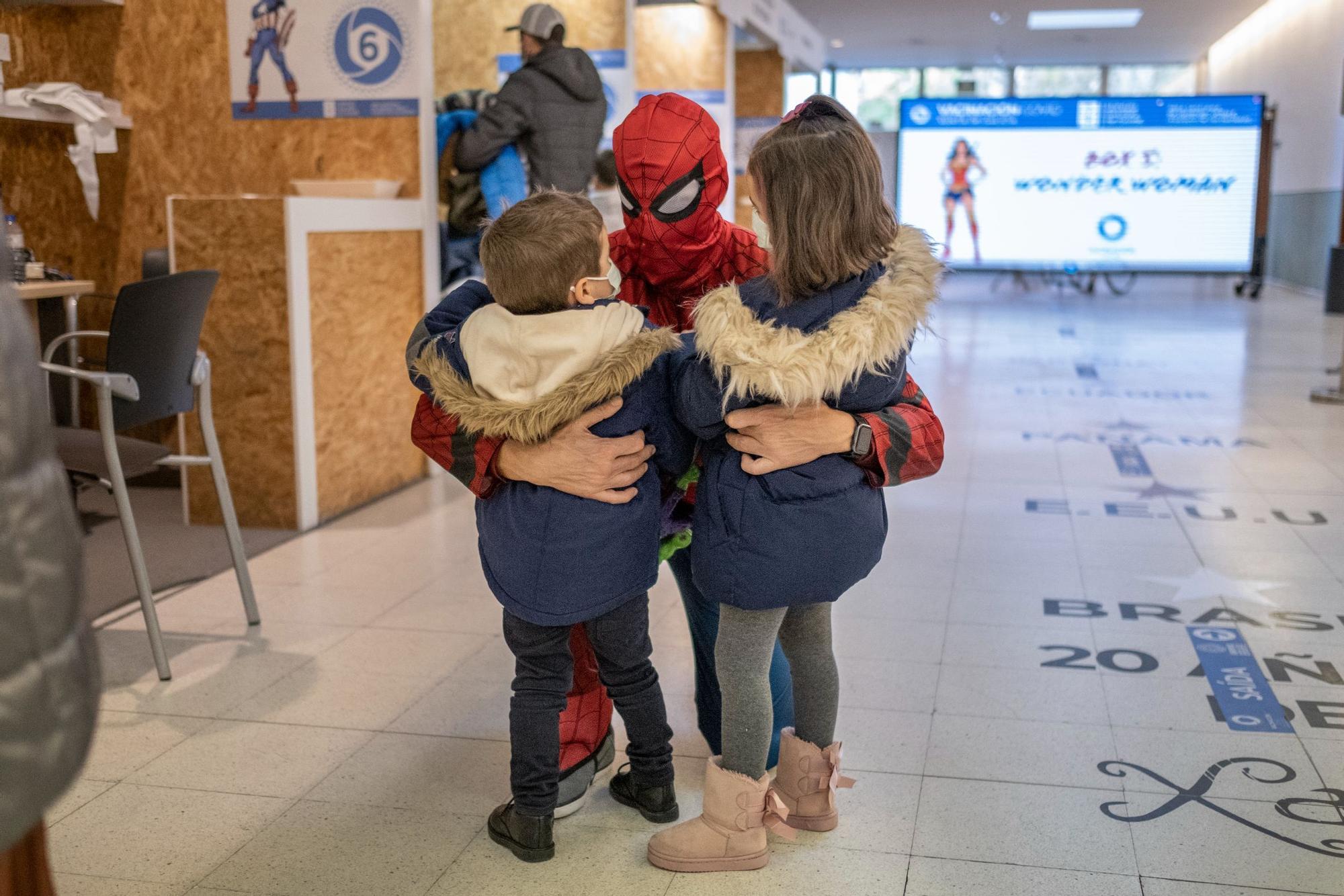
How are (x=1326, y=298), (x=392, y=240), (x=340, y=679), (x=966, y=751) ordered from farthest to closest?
(x=1326, y=298), (x=392, y=240), (x=340, y=679), (x=966, y=751)

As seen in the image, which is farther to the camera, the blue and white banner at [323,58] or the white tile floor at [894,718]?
the blue and white banner at [323,58]

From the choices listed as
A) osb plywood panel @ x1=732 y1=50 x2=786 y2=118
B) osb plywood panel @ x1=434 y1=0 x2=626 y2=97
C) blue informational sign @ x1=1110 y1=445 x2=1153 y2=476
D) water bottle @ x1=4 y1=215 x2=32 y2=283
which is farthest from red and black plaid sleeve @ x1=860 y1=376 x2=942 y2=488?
osb plywood panel @ x1=732 y1=50 x2=786 y2=118

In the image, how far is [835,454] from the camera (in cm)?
177

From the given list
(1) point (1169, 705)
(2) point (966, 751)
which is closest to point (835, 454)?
(2) point (966, 751)

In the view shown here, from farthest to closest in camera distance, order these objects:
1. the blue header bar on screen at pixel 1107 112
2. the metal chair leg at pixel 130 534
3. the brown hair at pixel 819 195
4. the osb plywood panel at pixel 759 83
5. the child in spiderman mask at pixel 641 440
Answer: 1. the blue header bar on screen at pixel 1107 112
2. the osb plywood panel at pixel 759 83
3. the metal chair leg at pixel 130 534
4. the child in spiderman mask at pixel 641 440
5. the brown hair at pixel 819 195

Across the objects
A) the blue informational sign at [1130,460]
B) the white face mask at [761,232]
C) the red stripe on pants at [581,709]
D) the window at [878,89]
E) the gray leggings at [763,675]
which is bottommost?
the blue informational sign at [1130,460]

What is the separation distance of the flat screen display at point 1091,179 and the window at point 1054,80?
818cm

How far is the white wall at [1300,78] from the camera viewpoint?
1361 cm

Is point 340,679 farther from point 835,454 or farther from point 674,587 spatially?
point 835,454

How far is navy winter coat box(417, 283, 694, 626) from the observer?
1.75 m

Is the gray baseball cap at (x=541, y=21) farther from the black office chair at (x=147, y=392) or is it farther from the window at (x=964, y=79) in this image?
the window at (x=964, y=79)

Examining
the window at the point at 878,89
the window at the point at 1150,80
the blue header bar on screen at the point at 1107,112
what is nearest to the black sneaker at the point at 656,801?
the blue header bar on screen at the point at 1107,112

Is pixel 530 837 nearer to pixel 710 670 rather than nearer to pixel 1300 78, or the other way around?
pixel 710 670

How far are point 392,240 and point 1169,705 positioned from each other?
10.4ft
